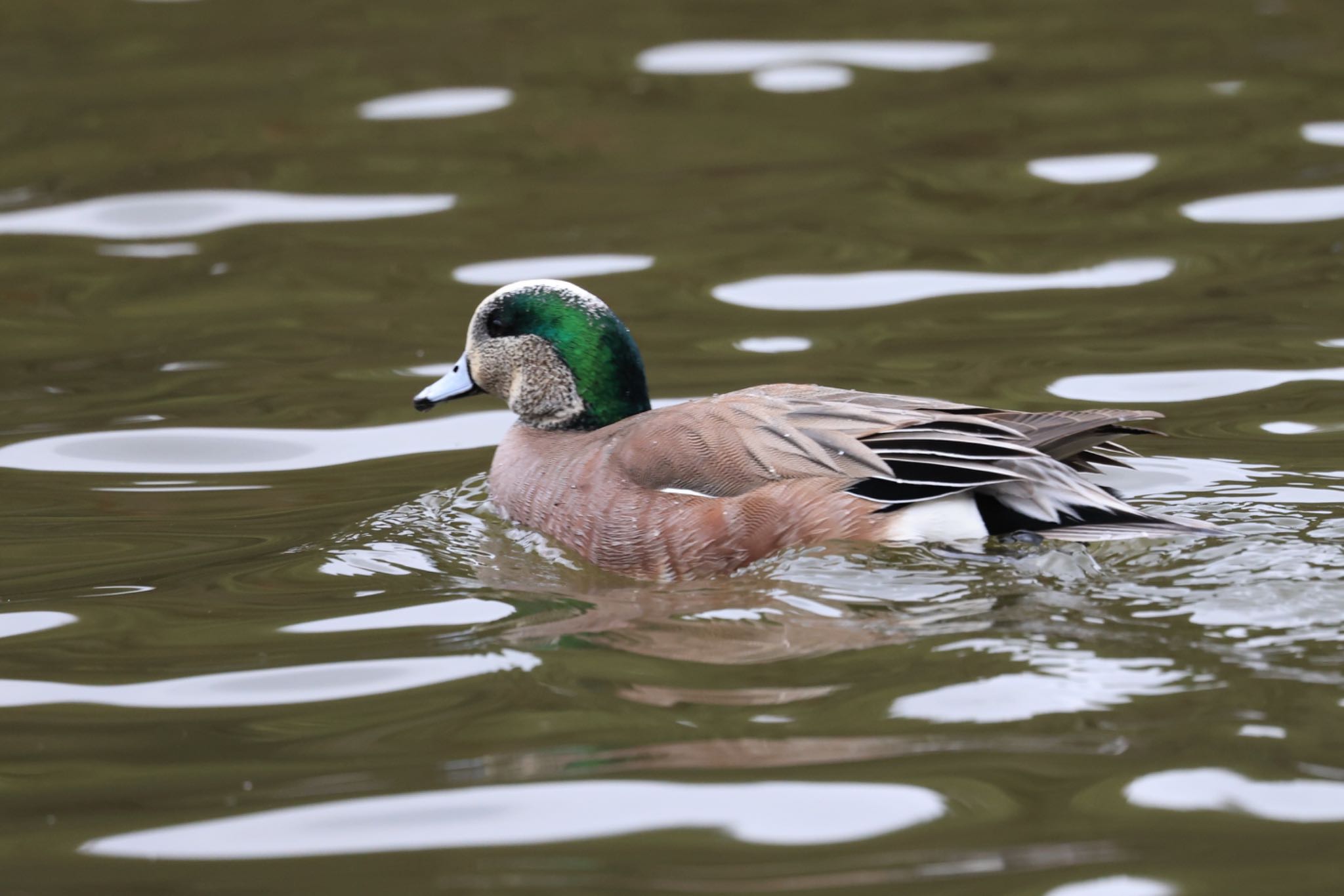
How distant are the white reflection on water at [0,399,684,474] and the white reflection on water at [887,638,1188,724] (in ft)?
10.6

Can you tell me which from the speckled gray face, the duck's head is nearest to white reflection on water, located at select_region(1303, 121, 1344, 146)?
the duck's head

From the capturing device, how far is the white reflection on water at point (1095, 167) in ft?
31.5

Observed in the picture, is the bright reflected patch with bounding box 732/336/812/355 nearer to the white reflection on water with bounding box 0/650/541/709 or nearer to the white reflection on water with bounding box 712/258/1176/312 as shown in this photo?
the white reflection on water with bounding box 712/258/1176/312

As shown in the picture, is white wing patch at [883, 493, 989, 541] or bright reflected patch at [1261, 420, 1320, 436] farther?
bright reflected patch at [1261, 420, 1320, 436]

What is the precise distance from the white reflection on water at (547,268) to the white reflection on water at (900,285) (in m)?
0.53

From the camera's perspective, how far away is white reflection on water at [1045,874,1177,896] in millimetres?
3283

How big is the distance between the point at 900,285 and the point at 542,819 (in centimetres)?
521

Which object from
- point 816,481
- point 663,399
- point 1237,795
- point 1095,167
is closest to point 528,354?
point 663,399

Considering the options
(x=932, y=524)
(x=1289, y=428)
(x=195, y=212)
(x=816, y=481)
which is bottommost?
(x=1289, y=428)

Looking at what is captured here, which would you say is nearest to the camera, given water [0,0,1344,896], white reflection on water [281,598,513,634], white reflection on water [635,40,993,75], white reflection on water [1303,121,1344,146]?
water [0,0,1344,896]

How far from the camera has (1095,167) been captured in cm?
970

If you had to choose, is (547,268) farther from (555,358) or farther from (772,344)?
(555,358)

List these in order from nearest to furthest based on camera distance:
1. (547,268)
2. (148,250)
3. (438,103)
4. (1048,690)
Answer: (1048,690), (547,268), (148,250), (438,103)

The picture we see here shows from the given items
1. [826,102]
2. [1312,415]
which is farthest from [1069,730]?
[826,102]
